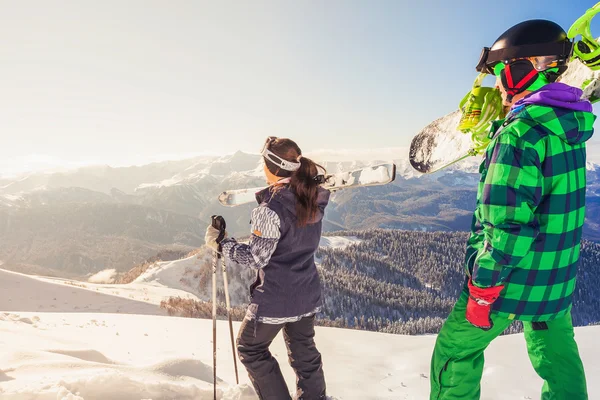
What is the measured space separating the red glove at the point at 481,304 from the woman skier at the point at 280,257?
3.72 feet

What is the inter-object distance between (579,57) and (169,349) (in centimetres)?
610

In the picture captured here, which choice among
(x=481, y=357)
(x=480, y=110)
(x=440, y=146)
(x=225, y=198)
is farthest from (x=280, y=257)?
(x=440, y=146)

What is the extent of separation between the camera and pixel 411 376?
443 cm

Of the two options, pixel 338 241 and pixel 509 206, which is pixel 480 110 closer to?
pixel 509 206

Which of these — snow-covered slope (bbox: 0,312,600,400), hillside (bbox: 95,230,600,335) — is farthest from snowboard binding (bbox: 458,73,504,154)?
hillside (bbox: 95,230,600,335)

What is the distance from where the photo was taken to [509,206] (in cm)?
181

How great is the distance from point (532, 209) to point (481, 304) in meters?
0.59

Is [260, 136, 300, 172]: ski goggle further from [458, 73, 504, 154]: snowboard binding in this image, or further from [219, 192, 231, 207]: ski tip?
[219, 192, 231, 207]: ski tip

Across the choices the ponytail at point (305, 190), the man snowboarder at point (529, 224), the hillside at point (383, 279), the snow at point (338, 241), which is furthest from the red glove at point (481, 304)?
the snow at point (338, 241)

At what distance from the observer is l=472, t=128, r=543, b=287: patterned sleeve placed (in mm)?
1810

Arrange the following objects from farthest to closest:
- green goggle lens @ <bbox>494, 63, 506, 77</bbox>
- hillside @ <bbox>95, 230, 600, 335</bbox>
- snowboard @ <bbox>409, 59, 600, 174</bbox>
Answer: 1. hillside @ <bbox>95, 230, 600, 335</bbox>
2. snowboard @ <bbox>409, 59, 600, 174</bbox>
3. green goggle lens @ <bbox>494, 63, 506, 77</bbox>

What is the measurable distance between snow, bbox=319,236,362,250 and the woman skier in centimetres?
12067

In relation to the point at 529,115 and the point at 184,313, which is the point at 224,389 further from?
the point at 184,313

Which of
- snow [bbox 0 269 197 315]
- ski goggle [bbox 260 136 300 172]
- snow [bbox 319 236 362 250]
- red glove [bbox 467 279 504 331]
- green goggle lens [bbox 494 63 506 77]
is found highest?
green goggle lens [bbox 494 63 506 77]
